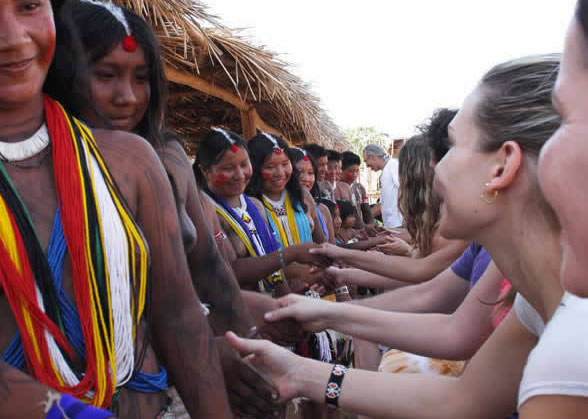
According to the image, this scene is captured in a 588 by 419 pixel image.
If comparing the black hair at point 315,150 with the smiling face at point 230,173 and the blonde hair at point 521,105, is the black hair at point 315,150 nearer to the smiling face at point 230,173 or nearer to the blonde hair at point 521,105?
the smiling face at point 230,173

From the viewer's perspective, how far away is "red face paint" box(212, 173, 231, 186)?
11.5 feet

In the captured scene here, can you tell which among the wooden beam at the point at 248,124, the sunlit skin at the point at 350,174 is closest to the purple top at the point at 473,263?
Result: the wooden beam at the point at 248,124

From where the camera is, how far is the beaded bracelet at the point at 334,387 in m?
1.71

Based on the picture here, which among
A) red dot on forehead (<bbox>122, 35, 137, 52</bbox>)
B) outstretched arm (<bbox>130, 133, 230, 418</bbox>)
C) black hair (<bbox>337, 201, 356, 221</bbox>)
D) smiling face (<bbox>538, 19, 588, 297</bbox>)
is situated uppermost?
red dot on forehead (<bbox>122, 35, 137, 52</bbox>)

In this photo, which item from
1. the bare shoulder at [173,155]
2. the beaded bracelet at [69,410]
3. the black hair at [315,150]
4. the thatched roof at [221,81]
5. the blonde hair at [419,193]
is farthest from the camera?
the black hair at [315,150]

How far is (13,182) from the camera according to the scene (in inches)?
44.1

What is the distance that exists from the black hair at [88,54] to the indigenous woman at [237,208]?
1429mm

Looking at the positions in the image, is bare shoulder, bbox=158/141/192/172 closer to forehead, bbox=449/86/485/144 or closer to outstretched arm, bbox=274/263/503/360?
outstretched arm, bbox=274/263/503/360

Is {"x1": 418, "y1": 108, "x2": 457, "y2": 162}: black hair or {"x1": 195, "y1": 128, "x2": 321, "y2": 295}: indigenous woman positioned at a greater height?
{"x1": 418, "y1": 108, "x2": 457, "y2": 162}: black hair

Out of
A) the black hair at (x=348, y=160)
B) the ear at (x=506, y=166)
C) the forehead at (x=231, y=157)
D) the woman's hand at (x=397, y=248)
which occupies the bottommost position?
the black hair at (x=348, y=160)

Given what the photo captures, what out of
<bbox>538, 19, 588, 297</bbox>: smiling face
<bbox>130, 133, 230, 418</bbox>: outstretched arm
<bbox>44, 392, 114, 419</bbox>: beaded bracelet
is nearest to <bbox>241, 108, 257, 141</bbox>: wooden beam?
<bbox>130, 133, 230, 418</bbox>: outstretched arm

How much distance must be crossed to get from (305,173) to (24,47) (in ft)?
14.5

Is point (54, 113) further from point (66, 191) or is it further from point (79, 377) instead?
point (79, 377)

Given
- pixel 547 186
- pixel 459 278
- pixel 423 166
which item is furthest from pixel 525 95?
pixel 423 166
